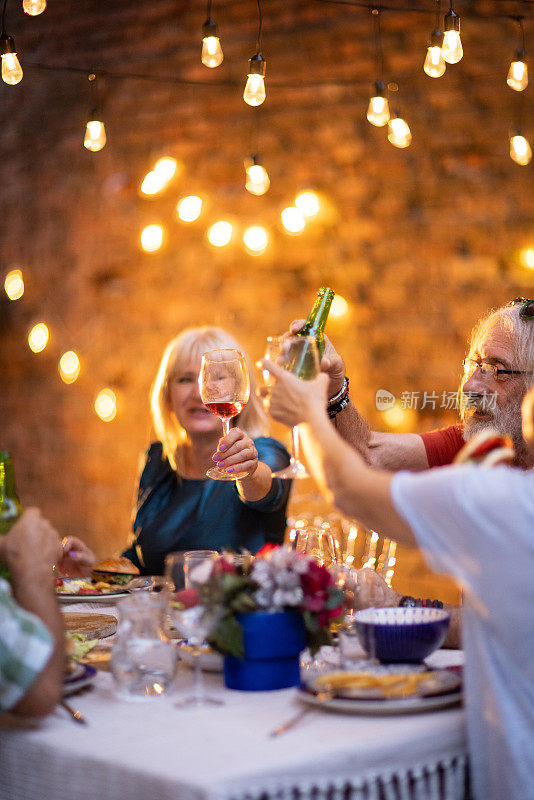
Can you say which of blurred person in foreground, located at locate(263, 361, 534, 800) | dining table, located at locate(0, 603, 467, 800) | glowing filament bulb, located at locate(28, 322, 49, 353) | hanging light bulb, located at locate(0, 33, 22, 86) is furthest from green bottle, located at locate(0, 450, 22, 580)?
glowing filament bulb, located at locate(28, 322, 49, 353)

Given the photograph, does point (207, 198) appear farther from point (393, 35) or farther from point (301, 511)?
point (301, 511)

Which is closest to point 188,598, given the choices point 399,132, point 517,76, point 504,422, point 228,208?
point 504,422

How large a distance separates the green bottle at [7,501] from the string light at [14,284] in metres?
3.54

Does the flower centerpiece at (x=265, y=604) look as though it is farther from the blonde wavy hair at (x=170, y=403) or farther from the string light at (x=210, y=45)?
the string light at (x=210, y=45)

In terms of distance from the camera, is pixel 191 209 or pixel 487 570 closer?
pixel 487 570

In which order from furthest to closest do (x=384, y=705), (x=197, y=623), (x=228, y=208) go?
(x=228, y=208)
(x=197, y=623)
(x=384, y=705)

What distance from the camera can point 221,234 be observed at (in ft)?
14.4

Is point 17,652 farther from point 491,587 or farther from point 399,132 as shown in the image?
point 399,132

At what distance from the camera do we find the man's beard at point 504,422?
2240mm

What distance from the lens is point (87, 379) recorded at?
472 cm

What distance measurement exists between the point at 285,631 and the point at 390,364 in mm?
2782

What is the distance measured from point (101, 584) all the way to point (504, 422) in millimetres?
1079

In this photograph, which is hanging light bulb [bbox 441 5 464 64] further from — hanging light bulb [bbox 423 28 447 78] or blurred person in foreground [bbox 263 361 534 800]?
blurred person in foreground [bbox 263 361 534 800]

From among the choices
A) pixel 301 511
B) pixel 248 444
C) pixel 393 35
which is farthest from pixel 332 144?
pixel 248 444
